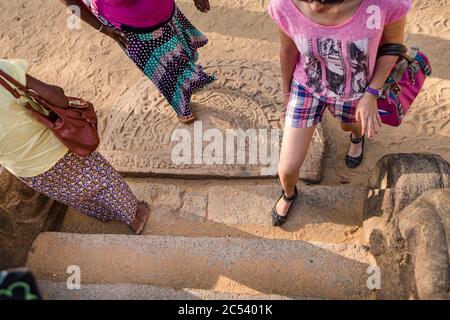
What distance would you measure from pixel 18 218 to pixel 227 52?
2632 millimetres

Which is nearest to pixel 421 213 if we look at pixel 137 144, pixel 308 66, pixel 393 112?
pixel 393 112

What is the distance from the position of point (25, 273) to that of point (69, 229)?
1.94 m

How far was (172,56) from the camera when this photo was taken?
3.28 metres

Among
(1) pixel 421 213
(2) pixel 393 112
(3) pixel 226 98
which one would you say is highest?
(2) pixel 393 112

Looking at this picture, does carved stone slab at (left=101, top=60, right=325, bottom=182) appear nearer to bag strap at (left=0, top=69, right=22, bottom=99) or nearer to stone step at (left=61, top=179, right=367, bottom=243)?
stone step at (left=61, top=179, right=367, bottom=243)

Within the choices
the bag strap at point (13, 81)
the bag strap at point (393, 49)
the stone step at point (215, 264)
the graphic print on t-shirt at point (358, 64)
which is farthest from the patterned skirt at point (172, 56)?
the bag strap at point (393, 49)

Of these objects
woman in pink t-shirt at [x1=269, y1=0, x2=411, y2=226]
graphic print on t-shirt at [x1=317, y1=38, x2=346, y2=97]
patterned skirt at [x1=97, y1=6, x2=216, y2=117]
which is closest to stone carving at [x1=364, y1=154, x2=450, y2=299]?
woman in pink t-shirt at [x1=269, y1=0, x2=411, y2=226]

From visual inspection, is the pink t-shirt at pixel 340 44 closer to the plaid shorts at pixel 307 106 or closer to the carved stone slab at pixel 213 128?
the plaid shorts at pixel 307 106

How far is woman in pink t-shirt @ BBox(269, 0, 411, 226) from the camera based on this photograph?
1.90 meters

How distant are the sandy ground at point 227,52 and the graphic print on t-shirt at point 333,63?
134 cm

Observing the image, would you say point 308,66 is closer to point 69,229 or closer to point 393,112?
point 393,112

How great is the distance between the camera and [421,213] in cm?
207

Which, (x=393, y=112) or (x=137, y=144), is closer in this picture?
(x=393, y=112)

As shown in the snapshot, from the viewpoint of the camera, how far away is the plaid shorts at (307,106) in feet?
7.89
